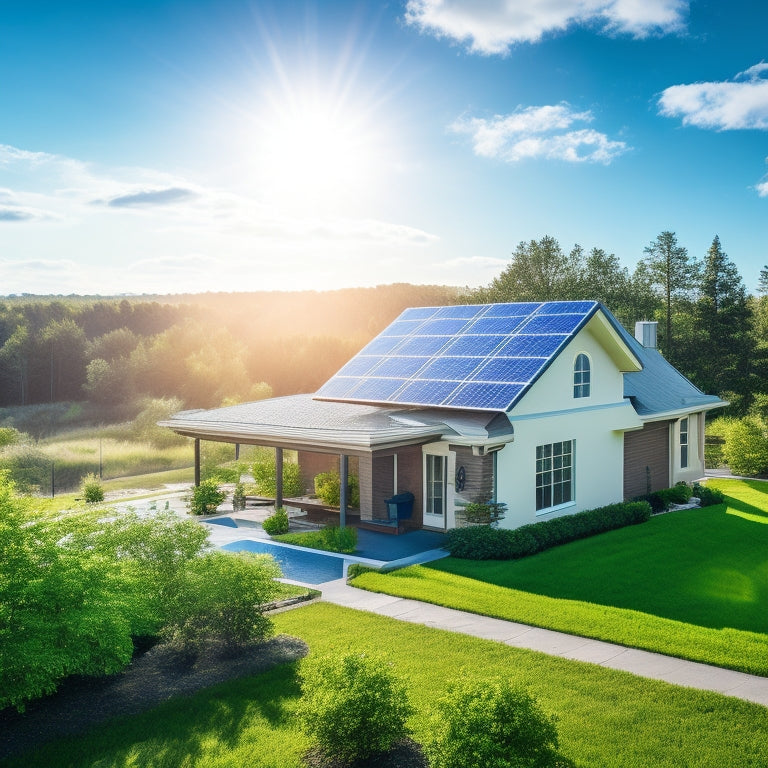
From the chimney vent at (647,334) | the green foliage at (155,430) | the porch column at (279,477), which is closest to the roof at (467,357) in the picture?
the porch column at (279,477)

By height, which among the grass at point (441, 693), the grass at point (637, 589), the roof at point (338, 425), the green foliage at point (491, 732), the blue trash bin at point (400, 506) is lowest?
the grass at point (637, 589)

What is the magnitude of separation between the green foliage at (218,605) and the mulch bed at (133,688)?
252 mm

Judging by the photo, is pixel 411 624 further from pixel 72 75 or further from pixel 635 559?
pixel 72 75

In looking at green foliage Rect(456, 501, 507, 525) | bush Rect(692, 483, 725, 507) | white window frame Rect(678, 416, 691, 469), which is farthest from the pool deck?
white window frame Rect(678, 416, 691, 469)

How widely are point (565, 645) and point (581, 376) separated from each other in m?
10.3

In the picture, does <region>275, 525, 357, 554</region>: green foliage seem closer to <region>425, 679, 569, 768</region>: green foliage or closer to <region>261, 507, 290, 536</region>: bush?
<region>261, 507, 290, 536</region>: bush

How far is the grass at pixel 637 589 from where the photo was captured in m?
10.3

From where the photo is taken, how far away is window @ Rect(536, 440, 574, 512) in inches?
703

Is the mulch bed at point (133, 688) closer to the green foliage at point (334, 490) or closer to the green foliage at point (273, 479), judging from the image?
the green foliage at point (334, 490)

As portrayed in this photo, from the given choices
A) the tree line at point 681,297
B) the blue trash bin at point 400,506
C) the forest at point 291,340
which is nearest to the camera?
the blue trash bin at point 400,506

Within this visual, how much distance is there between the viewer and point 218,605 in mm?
9422

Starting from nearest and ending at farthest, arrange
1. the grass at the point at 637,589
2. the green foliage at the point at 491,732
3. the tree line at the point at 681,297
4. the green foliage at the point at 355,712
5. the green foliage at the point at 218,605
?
the green foliage at the point at 491,732 → the green foliage at the point at 355,712 → the green foliage at the point at 218,605 → the grass at the point at 637,589 → the tree line at the point at 681,297

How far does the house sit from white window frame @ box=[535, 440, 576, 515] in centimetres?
5

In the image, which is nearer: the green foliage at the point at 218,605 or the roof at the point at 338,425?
the green foliage at the point at 218,605
